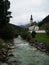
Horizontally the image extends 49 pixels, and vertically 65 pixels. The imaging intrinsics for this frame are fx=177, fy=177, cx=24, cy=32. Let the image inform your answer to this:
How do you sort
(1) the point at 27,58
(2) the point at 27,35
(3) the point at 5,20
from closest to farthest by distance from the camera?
1. (1) the point at 27,58
2. (3) the point at 5,20
3. (2) the point at 27,35

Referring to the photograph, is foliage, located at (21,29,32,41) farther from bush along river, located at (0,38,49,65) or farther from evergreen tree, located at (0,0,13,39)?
bush along river, located at (0,38,49,65)

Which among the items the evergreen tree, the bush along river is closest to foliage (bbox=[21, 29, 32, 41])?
the evergreen tree

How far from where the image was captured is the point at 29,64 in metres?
25.0

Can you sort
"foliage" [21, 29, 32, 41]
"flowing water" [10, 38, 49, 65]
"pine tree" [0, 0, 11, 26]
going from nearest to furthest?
"flowing water" [10, 38, 49, 65] → "pine tree" [0, 0, 11, 26] → "foliage" [21, 29, 32, 41]

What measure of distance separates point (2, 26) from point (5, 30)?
1.76 m

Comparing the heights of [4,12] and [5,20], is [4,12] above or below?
above

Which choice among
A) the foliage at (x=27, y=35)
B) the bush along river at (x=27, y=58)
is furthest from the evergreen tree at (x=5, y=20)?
the bush along river at (x=27, y=58)

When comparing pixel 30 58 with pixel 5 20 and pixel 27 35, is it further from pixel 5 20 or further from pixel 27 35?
pixel 27 35

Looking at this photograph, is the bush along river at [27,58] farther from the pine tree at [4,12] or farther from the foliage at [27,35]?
the foliage at [27,35]

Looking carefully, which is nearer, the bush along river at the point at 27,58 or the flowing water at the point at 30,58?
the bush along river at the point at 27,58

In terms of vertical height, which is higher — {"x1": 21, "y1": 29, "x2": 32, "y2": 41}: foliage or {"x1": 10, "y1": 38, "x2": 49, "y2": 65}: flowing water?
{"x1": 10, "y1": 38, "x2": 49, "y2": 65}: flowing water

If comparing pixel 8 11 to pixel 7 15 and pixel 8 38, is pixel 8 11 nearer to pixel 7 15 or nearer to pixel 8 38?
pixel 7 15

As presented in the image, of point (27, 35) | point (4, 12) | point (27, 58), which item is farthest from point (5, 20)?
point (27, 58)

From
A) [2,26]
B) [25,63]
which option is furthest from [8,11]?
[25,63]
